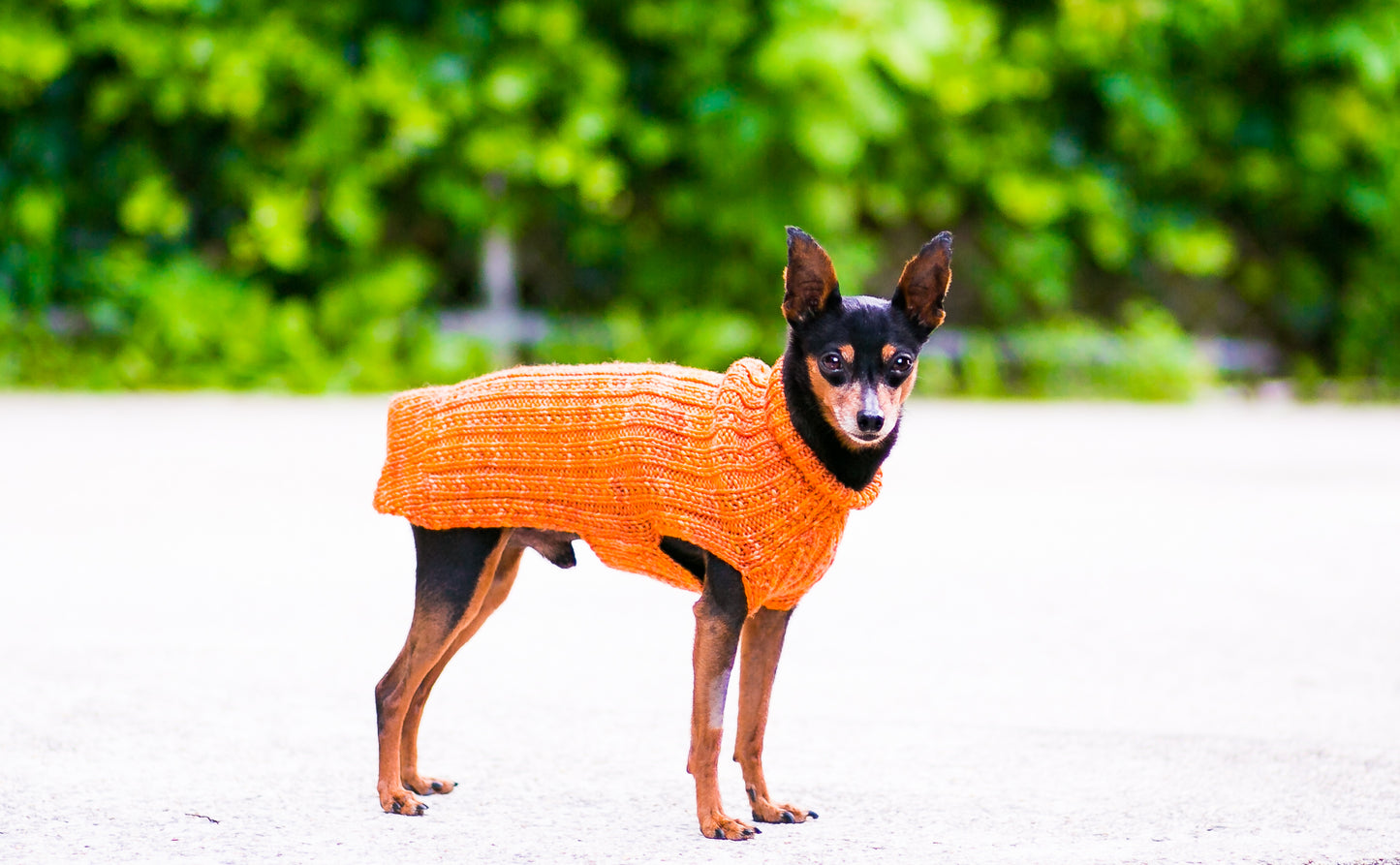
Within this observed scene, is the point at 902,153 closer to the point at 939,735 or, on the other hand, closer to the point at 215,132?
the point at 215,132

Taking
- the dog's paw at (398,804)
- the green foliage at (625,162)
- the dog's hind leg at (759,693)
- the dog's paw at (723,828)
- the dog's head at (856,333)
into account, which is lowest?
the dog's paw at (398,804)

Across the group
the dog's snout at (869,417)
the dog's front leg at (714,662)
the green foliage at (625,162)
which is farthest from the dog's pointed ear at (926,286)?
the green foliage at (625,162)

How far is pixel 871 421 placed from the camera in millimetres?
→ 3689

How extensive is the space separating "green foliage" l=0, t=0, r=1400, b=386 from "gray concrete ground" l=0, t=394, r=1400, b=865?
17.4ft

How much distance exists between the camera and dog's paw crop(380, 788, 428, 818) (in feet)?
13.3

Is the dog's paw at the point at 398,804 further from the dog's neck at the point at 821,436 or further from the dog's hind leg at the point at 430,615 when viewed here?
the dog's neck at the point at 821,436

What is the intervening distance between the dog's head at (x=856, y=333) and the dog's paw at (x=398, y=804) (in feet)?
4.30

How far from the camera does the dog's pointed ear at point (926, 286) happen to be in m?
3.83

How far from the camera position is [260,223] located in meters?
15.4

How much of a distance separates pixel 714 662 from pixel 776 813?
18.6 inches

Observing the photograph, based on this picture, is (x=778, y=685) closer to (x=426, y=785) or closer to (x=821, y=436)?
(x=426, y=785)

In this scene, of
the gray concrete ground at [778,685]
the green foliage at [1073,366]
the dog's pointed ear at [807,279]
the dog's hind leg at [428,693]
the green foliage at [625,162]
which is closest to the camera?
the dog's pointed ear at [807,279]

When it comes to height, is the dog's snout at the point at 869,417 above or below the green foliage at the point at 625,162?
below

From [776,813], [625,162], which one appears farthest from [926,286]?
[625,162]
